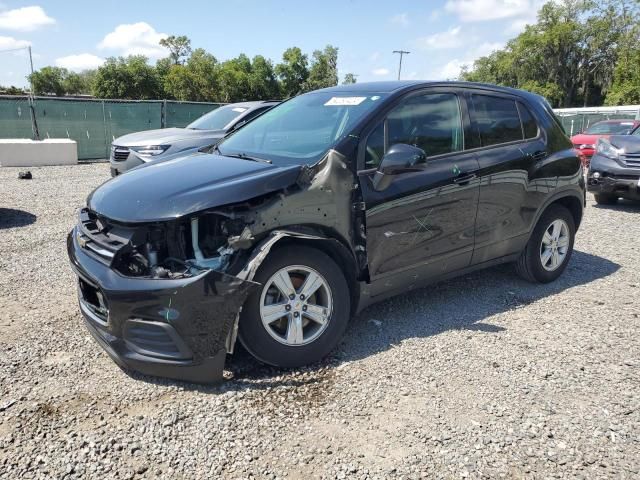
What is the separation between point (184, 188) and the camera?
3.03m

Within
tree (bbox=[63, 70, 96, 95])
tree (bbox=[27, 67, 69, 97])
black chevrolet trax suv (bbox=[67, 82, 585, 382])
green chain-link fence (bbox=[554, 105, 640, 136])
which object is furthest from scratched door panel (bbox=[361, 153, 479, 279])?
tree (bbox=[63, 70, 96, 95])

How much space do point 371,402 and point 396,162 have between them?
1537 millimetres

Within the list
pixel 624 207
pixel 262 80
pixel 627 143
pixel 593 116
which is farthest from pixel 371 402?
pixel 262 80

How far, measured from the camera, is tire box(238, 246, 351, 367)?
3000 millimetres

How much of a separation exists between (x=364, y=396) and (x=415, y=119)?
2.09 meters

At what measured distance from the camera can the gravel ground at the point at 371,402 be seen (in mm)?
2461

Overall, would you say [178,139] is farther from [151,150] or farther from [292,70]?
[292,70]

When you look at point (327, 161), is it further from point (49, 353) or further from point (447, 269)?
point (49, 353)

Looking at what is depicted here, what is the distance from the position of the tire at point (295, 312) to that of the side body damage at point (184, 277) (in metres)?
0.11

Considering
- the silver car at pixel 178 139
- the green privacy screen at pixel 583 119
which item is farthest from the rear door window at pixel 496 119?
the green privacy screen at pixel 583 119

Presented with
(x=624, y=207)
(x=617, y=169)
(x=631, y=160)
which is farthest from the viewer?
(x=624, y=207)

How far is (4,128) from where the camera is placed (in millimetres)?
14844

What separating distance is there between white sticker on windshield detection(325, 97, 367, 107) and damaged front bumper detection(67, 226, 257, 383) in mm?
1768

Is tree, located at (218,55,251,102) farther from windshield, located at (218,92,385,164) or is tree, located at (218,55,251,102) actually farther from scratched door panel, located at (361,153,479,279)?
scratched door panel, located at (361,153,479,279)
